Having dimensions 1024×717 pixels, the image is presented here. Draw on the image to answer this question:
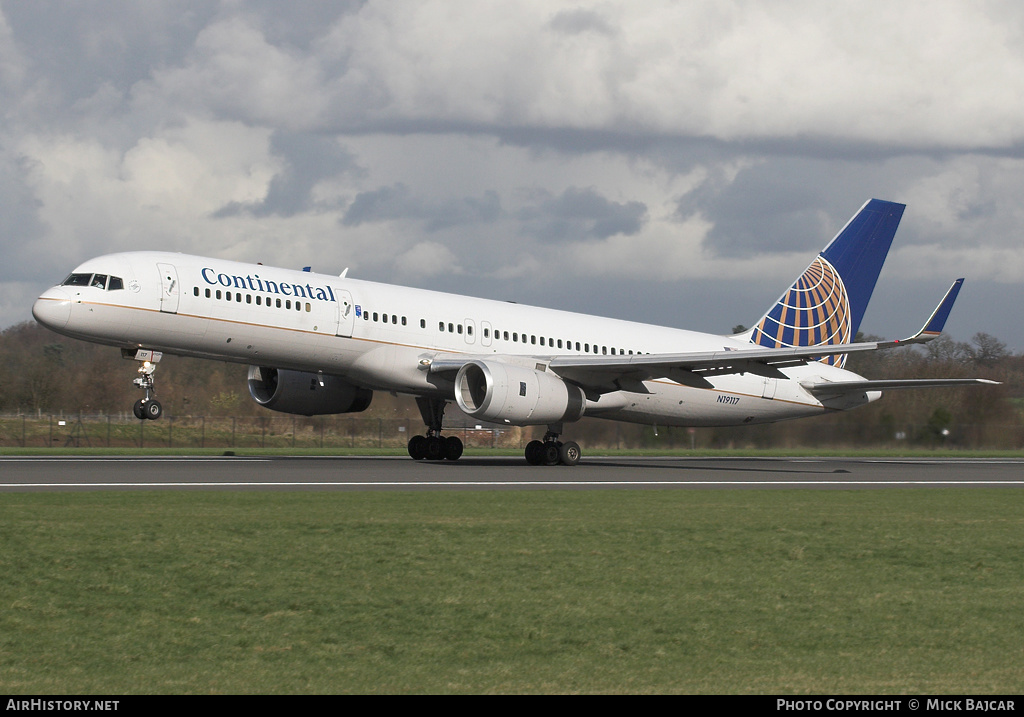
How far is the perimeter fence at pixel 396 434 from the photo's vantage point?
42.4 m

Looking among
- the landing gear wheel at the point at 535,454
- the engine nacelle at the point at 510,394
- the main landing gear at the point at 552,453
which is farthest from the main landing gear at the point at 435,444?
the engine nacelle at the point at 510,394

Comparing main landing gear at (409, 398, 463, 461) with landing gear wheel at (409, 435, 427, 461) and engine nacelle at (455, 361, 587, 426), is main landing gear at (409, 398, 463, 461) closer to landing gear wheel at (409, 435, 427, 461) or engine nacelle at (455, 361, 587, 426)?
landing gear wheel at (409, 435, 427, 461)

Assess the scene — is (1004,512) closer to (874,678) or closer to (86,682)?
(874,678)

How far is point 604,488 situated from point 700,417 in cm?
1492

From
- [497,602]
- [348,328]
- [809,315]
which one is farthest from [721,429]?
[497,602]

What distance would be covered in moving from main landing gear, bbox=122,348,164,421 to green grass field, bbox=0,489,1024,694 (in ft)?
32.1

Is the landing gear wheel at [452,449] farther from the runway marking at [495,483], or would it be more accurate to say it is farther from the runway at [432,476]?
the runway marking at [495,483]

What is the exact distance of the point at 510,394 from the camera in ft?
91.9

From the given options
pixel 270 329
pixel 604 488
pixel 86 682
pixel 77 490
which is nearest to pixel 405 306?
pixel 270 329

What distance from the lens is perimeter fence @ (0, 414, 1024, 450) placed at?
42375 millimetres

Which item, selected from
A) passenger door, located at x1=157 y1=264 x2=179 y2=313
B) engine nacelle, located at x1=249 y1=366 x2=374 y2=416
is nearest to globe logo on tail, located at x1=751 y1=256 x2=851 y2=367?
engine nacelle, located at x1=249 y1=366 x2=374 y2=416

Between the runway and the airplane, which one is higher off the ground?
the airplane

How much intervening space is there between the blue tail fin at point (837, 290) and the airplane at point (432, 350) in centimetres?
165

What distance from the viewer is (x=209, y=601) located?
9586 millimetres
